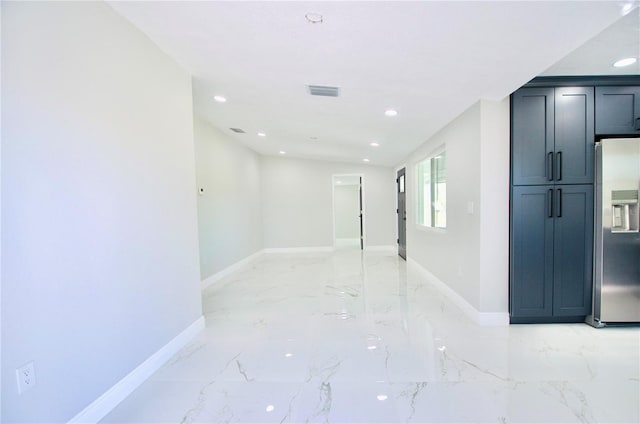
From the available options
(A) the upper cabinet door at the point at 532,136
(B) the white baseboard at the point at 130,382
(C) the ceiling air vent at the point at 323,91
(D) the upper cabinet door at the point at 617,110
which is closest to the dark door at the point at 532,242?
(A) the upper cabinet door at the point at 532,136

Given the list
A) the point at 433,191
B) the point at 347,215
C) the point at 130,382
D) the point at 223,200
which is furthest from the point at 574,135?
the point at 347,215

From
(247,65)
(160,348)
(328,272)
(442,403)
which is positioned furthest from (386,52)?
(328,272)

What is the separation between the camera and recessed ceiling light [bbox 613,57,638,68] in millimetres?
2365

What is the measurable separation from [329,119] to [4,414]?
3642 millimetres

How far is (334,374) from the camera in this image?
80.3 inches

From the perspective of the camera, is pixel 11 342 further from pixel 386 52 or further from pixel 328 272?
pixel 328 272

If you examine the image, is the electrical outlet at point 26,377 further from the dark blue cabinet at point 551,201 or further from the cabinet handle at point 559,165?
the cabinet handle at point 559,165

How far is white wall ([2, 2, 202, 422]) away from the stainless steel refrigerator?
157 inches

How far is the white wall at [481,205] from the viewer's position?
2777 millimetres

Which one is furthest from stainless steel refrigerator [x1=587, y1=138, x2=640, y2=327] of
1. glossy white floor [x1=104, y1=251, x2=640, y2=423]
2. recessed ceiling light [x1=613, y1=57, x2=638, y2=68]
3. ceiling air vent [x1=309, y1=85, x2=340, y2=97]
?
ceiling air vent [x1=309, y1=85, x2=340, y2=97]

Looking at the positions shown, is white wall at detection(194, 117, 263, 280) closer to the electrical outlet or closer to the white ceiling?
the white ceiling

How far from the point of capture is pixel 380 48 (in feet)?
6.42

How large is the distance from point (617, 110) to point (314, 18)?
10.2 ft

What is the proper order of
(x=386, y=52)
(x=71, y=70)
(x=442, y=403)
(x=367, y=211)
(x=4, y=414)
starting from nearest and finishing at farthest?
1. (x=4, y=414)
2. (x=71, y=70)
3. (x=442, y=403)
4. (x=386, y=52)
5. (x=367, y=211)
